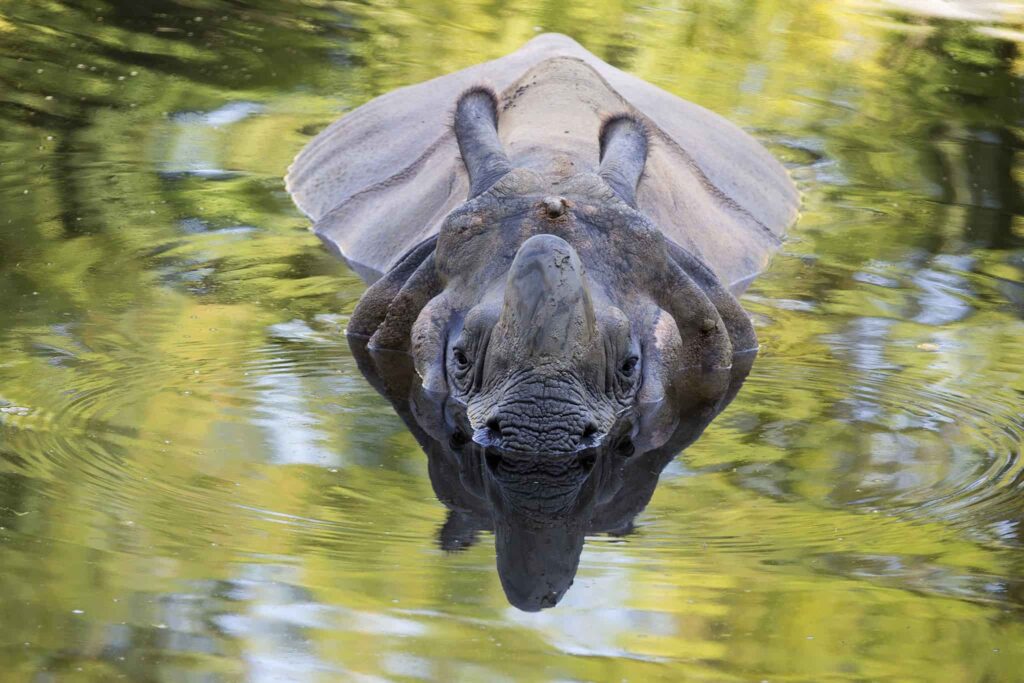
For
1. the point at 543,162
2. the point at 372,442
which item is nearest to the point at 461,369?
the point at 372,442

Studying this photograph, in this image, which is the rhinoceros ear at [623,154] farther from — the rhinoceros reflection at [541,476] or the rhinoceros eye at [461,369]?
the rhinoceros eye at [461,369]

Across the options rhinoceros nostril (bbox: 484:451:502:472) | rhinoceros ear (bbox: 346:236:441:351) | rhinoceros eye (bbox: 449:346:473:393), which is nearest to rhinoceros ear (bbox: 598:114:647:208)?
rhinoceros ear (bbox: 346:236:441:351)

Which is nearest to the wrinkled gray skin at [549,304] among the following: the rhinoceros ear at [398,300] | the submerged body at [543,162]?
the rhinoceros ear at [398,300]

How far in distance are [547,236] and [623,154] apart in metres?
1.88

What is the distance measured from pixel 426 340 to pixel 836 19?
1091 cm

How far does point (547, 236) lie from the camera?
23.8ft

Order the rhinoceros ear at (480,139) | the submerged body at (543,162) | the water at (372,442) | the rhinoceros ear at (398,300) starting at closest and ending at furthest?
the water at (372,442)
the rhinoceros ear at (398,300)
the rhinoceros ear at (480,139)
the submerged body at (543,162)

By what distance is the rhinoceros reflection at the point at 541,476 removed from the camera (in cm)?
600

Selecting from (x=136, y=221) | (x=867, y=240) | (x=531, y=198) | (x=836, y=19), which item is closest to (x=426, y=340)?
(x=531, y=198)

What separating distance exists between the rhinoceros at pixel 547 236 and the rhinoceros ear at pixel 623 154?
1 cm

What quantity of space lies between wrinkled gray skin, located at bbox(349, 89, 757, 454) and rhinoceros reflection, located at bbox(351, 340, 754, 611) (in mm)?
82

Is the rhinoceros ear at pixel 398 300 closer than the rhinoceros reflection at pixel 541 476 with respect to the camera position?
No

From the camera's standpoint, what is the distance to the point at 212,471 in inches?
262

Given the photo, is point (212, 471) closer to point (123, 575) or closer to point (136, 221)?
point (123, 575)
